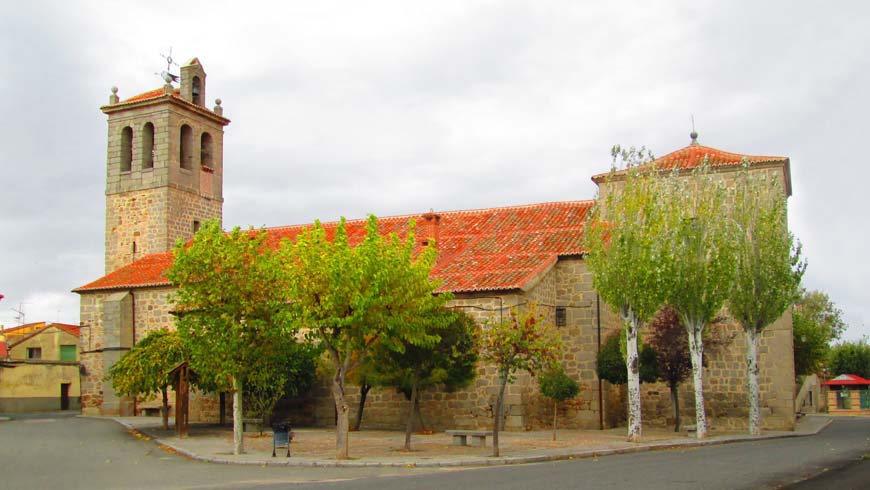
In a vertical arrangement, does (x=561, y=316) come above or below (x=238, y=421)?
above

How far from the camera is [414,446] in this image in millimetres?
20828

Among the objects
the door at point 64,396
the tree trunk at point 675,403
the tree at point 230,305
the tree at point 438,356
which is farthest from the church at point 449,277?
the door at point 64,396

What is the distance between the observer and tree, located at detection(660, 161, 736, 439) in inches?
898

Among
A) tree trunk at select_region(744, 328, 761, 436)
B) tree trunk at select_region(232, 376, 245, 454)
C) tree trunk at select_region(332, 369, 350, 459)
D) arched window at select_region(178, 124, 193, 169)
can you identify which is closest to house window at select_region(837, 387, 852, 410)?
tree trunk at select_region(744, 328, 761, 436)

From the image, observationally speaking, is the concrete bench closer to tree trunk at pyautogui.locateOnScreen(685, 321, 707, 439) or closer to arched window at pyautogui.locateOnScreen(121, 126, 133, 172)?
tree trunk at pyautogui.locateOnScreen(685, 321, 707, 439)

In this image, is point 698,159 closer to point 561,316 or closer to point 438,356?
point 561,316

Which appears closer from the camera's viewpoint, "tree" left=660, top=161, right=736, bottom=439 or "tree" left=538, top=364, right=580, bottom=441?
"tree" left=660, top=161, right=736, bottom=439

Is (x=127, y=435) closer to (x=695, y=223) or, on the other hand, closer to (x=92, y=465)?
(x=92, y=465)

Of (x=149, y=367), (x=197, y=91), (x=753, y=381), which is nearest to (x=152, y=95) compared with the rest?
(x=197, y=91)

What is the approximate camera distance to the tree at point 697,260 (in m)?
22.8

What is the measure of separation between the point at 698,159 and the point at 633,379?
9304 millimetres

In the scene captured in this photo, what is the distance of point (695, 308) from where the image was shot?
2309 centimetres

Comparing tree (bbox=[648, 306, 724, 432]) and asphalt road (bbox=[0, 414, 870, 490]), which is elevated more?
tree (bbox=[648, 306, 724, 432])

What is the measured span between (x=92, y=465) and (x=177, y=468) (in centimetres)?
198
